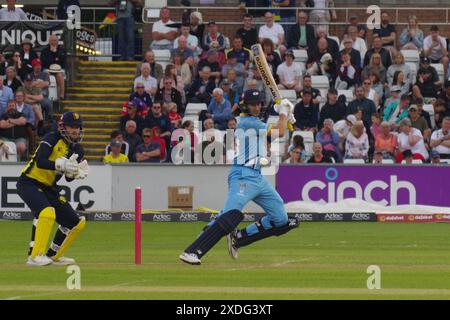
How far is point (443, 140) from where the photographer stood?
1157 inches

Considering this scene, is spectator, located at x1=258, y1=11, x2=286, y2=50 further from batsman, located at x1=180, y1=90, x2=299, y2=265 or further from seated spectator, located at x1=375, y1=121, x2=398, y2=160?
batsman, located at x1=180, y1=90, x2=299, y2=265

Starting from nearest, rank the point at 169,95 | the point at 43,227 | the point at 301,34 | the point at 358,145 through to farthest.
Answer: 1. the point at 43,227
2. the point at 358,145
3. the point at 169,95
4. the point at 301,34

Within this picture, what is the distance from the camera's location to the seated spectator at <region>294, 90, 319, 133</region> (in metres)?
30.4

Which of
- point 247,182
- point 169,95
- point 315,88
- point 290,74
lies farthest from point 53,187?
point 290,74

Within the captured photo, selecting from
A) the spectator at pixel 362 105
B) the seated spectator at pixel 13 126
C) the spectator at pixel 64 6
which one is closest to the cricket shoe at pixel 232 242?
the spectator at pixel 362 105

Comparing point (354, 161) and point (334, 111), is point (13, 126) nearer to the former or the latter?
point (334, 111)

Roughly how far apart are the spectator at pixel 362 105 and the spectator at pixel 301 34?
9.95 feet

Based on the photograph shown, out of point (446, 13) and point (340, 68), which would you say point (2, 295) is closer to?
point (340, 68)

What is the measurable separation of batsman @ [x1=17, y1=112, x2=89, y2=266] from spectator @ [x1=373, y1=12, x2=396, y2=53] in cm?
1718

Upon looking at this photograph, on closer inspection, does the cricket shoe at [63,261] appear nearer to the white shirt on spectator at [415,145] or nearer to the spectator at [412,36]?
the white shirt on spectator at [415,145]

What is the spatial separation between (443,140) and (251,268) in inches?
550

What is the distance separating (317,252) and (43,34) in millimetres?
15943

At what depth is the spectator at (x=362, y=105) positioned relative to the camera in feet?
99.8

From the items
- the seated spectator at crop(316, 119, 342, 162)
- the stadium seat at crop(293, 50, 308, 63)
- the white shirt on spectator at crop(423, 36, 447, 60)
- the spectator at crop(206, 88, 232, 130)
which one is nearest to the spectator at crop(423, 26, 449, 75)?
the white shirt on spectator at crop(423, 36, 447, 60)
